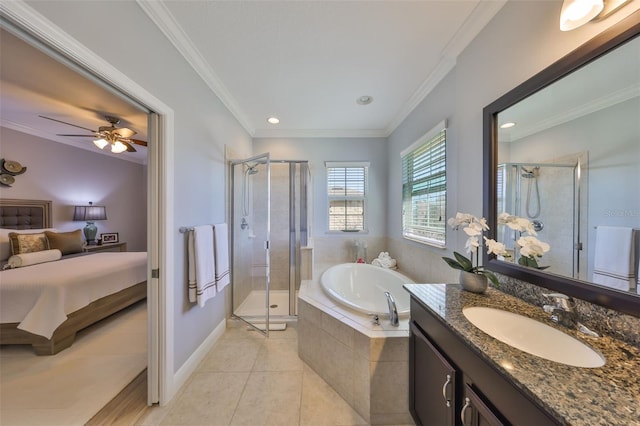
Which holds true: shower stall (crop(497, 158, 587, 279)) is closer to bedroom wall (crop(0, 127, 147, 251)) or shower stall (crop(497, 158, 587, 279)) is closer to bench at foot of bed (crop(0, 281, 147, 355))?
bench at foot of bed (crop(0, 281, 147, 355))

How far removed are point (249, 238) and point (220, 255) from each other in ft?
2.76

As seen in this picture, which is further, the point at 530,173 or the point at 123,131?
the point at 123,131

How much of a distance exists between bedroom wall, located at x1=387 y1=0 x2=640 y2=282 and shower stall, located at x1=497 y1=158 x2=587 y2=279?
22 centimetres

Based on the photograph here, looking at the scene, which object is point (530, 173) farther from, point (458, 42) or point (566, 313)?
point (458, 42)

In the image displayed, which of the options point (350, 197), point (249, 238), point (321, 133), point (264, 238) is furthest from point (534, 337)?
point (321, 133)

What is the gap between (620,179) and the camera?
2.50 ft

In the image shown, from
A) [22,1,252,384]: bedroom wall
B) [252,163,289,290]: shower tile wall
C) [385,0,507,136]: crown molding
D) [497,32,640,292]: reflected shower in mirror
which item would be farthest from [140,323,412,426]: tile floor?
[385,0,507,136]: crown molding

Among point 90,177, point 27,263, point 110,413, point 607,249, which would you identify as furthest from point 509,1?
point 90,177

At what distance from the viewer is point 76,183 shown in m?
3.85

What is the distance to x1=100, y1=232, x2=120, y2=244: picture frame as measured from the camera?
4.27m

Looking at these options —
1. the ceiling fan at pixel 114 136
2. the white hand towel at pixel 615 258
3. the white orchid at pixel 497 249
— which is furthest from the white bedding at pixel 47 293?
the white hand towel at pixel 615 258

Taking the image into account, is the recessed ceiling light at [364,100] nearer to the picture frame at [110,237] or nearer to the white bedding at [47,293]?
the white bedding at [47,293]

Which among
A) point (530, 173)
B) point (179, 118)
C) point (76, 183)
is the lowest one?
point (530, 173)

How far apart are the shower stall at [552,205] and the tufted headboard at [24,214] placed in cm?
568
